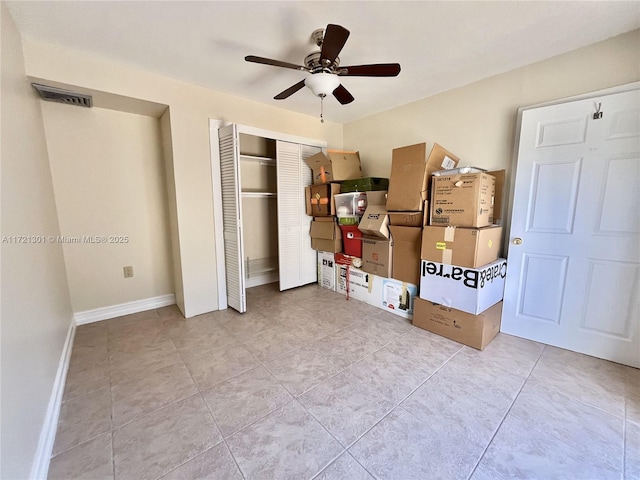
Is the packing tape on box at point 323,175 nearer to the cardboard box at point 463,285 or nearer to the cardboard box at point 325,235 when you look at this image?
the cardboard box at point 325,235

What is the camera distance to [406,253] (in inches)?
105

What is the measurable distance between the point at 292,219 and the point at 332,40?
2.25 meters

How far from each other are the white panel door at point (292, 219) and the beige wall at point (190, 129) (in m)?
0.46

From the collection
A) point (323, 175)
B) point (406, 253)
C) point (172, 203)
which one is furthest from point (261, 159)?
point (406, 253)

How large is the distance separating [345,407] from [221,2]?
2555 mm

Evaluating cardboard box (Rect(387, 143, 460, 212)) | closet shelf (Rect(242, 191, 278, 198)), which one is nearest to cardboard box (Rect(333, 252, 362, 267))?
cardboard box (Rect(387, 143, 460, 212))

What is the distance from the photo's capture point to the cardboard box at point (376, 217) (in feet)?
9.02

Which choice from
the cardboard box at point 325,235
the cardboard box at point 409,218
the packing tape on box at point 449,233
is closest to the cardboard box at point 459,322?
the packing tape on box at point 449,233

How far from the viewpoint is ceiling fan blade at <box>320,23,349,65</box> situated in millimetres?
1405

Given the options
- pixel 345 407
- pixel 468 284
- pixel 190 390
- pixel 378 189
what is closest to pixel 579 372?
pixel 468 284

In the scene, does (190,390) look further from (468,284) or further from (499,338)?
(499,338)

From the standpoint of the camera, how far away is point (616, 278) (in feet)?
6.32

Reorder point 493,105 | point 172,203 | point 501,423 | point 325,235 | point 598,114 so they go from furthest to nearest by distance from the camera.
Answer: point 325,235 < point 172,203 < point 493,105 < point 598,114 < point 501,423

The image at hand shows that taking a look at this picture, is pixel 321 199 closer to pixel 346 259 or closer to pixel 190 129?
pixel 346 259
